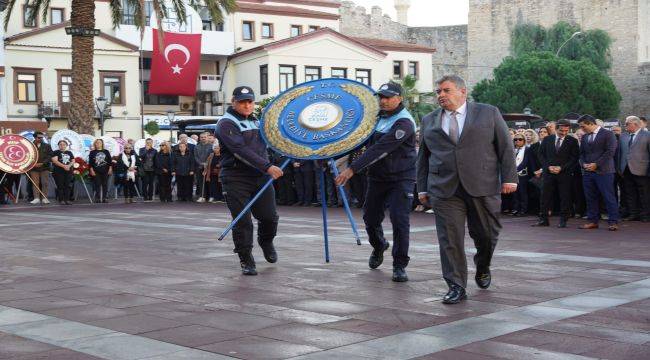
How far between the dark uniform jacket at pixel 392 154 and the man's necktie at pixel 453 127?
3.52 ft

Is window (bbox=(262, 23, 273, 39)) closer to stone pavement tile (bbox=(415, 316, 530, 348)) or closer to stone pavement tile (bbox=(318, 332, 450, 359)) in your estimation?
stone pavement tile (bbox=(415, 316, 530, 348))

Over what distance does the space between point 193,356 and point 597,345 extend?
2.39 metres

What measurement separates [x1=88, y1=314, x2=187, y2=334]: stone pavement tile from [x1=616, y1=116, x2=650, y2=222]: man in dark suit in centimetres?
1116

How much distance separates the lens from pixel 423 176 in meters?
7.47

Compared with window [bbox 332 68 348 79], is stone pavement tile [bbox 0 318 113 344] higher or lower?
lower

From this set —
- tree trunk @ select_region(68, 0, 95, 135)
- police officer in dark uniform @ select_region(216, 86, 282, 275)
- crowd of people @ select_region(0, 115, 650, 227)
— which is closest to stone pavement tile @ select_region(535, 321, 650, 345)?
police officer in dark uniform @ select_region(216, 86, 282, 275)

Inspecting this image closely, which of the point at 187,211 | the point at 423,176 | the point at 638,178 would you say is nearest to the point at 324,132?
the point at 423,176

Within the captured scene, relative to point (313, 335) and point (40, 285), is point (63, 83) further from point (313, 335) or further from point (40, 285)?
point (313, 335)

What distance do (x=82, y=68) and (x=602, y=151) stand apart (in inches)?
688

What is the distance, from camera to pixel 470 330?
5832mm

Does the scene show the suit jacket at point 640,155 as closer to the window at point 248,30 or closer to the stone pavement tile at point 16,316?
the stone pavement tile at point 16,316

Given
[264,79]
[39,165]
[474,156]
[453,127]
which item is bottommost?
[39,165]

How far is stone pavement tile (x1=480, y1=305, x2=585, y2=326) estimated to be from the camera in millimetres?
6145

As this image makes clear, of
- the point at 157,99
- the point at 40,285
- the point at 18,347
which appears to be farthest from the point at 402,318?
the point at 157,99
